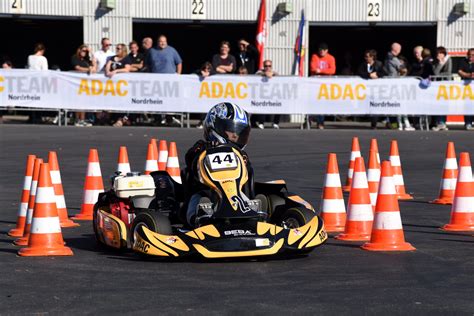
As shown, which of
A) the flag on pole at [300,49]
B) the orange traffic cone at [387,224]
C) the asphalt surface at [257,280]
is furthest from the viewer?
the flag on pole at [300,49]

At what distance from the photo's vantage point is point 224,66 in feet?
88.6

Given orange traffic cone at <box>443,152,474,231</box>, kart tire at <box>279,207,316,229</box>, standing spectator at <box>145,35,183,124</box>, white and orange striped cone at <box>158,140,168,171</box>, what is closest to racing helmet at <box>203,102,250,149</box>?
kart tire at <box>279,207,316,229</box>

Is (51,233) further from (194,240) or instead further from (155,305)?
(155,305)

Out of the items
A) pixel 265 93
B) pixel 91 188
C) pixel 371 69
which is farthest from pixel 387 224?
pixel 371 69

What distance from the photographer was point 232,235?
9.04 m

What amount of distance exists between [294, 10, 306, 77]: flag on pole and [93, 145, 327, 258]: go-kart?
20.9 m

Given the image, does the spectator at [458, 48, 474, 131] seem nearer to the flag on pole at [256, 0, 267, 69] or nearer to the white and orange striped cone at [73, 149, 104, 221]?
the flag on pole at [256, 0, 267, 69]

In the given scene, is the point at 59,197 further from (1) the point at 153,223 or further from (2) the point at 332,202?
(1) the point at 153,223

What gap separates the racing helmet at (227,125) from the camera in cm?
1020

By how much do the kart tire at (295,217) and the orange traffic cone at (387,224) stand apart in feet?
1.94

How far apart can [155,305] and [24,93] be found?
19807 mm

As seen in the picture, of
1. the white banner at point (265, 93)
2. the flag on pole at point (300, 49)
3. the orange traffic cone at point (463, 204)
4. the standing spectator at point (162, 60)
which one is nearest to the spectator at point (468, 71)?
the white banner at point (265, 93)

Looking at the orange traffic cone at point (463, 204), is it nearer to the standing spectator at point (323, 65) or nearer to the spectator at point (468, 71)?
the spectator at point (468, 71)

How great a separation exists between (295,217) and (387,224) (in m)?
0.78
